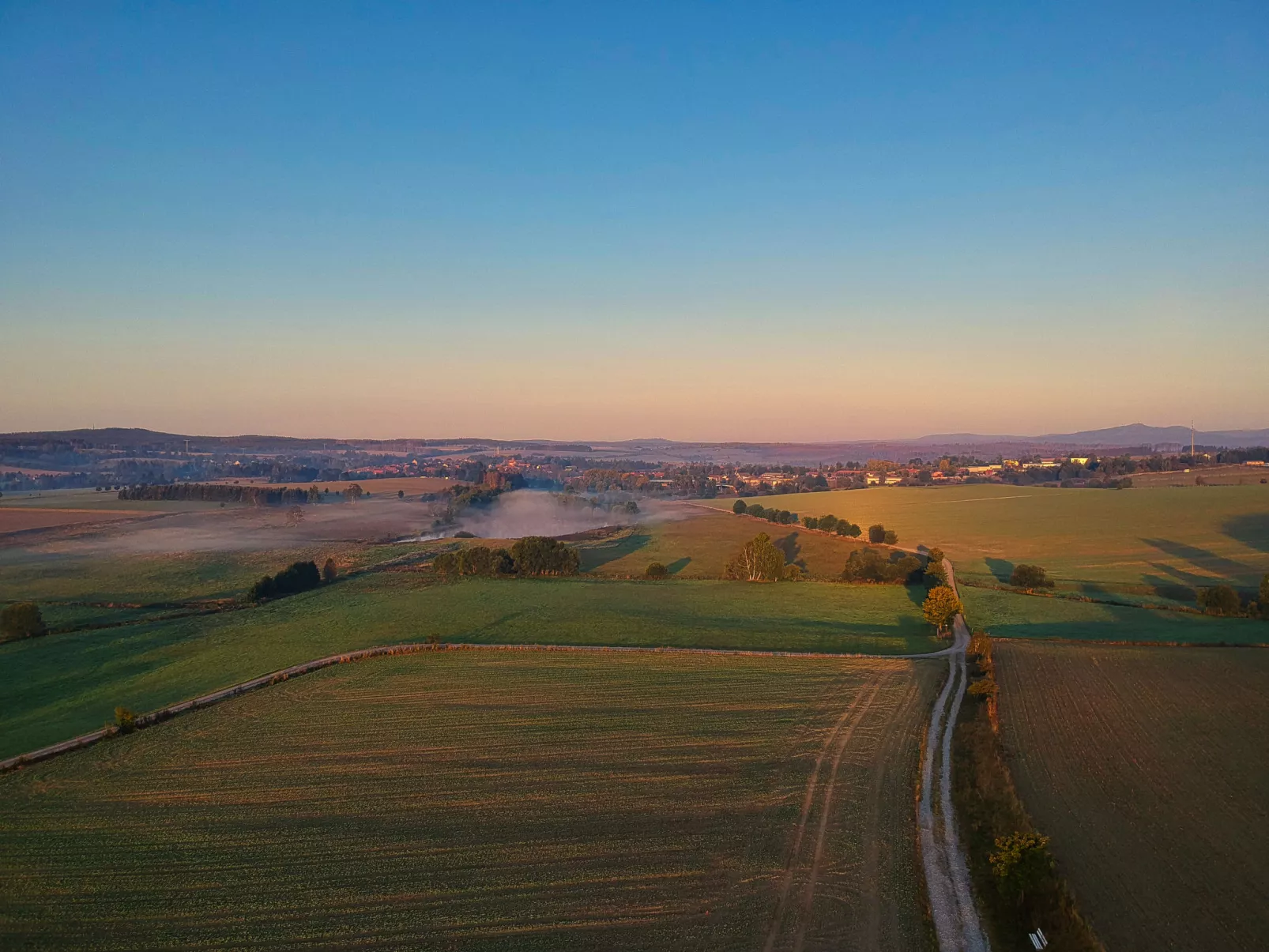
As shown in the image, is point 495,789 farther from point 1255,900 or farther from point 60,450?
point 60,450

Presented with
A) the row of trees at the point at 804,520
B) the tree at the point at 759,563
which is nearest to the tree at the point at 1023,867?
the tree at the point at 759,563

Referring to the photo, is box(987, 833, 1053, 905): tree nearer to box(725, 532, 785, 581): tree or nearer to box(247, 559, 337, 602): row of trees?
box(725, 532, 785, 581): tree

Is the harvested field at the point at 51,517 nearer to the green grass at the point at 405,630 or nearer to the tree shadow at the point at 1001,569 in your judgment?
the green grass at the point at 405,630

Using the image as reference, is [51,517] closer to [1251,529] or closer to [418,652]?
[418,652]

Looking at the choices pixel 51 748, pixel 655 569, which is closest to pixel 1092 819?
pixel 51 748

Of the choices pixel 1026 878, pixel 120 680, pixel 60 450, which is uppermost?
pixel 60 450
